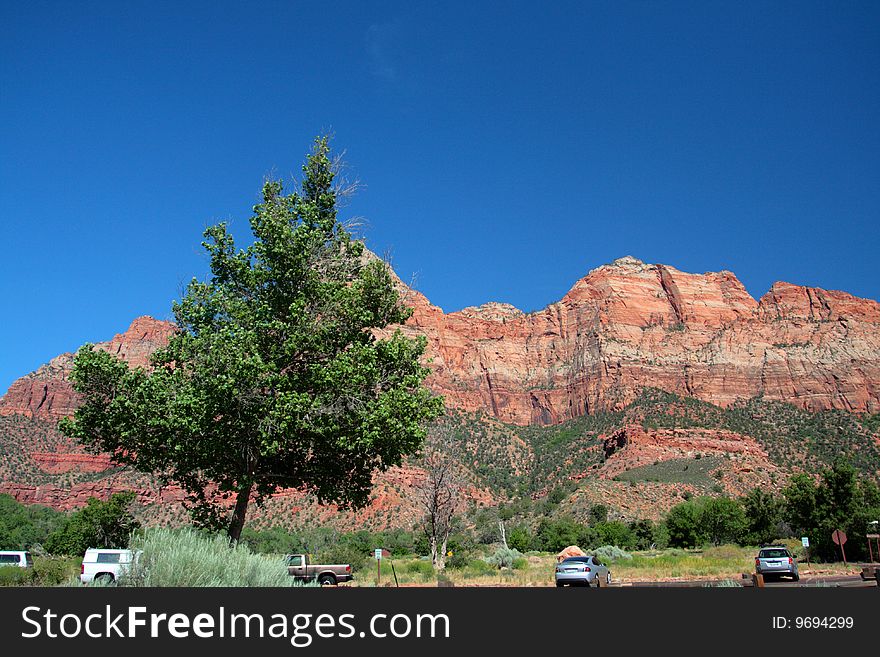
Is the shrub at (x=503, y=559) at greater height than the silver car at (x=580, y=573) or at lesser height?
lesser

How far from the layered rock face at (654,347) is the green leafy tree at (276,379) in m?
104

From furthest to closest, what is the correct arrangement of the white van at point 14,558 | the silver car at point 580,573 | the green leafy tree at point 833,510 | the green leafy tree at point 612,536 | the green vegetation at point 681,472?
the green vegetation at point 681,472, the green leafy tree at point 612,536, the green leafy tree at point 833,510, the white van at point 14,558, the silver car at point 580,573

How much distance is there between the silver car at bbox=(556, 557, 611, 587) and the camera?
22859 mm

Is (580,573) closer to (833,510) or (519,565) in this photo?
(519,565)

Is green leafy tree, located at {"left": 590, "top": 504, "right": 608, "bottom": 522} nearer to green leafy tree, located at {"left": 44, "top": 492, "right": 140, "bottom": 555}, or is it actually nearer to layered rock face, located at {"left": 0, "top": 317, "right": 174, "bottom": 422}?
green leafy tree, located at {"left": 44, "top": 492, "right": 140, "bottom": 555}

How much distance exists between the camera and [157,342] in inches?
5443

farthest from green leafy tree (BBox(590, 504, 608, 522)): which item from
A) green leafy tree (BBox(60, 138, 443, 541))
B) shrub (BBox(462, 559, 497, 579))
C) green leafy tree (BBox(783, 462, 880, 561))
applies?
green leafy tree (BBox(60, 138, 443, 541))

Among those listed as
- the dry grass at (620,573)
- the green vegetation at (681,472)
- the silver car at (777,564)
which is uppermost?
the green vegetation at (681,472)

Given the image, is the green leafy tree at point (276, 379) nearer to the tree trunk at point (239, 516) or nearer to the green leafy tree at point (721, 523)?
the tree trunk at point (239, 516)

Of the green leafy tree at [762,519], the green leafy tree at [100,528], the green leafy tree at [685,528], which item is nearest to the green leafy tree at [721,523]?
the green leafy tree at [685,528]

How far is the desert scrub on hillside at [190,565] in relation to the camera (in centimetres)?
948

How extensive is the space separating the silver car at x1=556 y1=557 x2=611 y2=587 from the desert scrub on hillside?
1429 cm

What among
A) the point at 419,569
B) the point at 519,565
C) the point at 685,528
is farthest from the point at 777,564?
the point at 685,528
